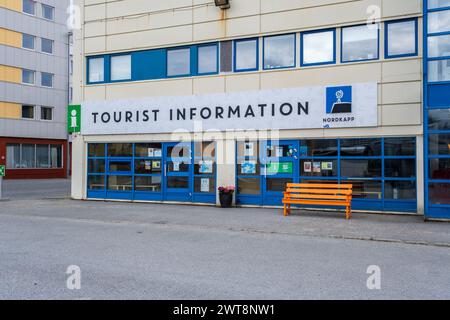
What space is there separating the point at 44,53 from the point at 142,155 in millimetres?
26187

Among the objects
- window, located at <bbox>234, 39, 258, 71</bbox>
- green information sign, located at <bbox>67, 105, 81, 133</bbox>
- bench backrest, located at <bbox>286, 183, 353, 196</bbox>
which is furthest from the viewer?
green information sign, located at <bbox>67, 105, 81, 133</bbox>

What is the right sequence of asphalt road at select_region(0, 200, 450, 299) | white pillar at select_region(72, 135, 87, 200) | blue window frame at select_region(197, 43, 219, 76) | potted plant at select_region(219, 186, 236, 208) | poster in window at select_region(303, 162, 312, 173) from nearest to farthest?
1. asphalt road at select_region(0, 200, 450, 299)
2. poster in window at select_region(303, 162, 312, 173)
3. potted plant at select_region(219, 186, 236, 208)
4. blue window frame at select_region(197, 43, 219, 76)
5. white pillar at select_region(72, 135, 87, 200)

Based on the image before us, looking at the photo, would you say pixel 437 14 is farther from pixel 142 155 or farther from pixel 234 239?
pixel 142 155

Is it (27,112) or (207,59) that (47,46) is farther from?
(207,59)

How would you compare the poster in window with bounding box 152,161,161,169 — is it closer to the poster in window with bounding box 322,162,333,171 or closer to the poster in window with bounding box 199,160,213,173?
the poster in window with bounding box 199,160,213,173

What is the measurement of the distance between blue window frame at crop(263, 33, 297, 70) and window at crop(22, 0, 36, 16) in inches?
1150

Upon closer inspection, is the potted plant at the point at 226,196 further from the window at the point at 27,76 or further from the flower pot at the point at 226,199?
the window at the point at 27,76

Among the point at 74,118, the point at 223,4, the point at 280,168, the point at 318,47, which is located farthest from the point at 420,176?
the point at 74,118

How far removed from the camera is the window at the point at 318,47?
14578mm

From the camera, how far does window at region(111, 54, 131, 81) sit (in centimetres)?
1788

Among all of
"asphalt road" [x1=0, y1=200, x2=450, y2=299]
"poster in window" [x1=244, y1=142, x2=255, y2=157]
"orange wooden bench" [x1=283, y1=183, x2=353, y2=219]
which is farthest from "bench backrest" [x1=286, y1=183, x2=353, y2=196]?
"poster in window" [x1=244, y1=142, x2=255, y2=157]

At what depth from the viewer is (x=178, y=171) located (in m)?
16.8

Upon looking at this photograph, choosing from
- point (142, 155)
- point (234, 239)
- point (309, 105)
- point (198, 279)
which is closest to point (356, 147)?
point (309, 105)

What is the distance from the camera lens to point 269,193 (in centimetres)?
1541
